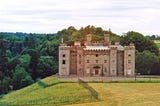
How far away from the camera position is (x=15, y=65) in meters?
96.5

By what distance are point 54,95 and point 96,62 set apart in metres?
15.8

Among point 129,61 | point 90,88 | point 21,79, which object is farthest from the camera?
point 21,79

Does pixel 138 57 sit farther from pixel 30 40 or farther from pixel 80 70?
pixel 30 40

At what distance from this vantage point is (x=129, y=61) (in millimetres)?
65312

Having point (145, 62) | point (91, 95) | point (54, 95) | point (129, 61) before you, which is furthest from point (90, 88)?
point (145, 62)

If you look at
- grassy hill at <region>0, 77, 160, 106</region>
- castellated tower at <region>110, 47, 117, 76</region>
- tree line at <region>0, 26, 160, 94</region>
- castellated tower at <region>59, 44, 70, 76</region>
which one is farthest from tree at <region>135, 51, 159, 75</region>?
grassy hill at <region>0, 77, 160, 106</region>

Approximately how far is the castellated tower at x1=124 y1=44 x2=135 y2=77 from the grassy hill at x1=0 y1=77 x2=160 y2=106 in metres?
8.96

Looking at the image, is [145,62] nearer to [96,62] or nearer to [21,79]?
[96,62]

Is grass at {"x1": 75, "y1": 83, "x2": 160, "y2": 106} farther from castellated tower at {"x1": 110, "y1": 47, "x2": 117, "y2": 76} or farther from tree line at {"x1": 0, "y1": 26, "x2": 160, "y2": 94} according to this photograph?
tree line at {"x1": 0, "y1": 26, "x2": 160, "y2": 94}

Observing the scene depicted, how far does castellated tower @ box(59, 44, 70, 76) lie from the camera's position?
65.0m

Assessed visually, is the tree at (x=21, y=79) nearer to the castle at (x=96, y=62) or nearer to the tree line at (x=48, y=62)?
the tree line at (x=48, y=62)

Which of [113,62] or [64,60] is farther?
[64,60]

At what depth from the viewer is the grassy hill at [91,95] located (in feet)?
137

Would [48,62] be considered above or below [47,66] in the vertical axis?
above
